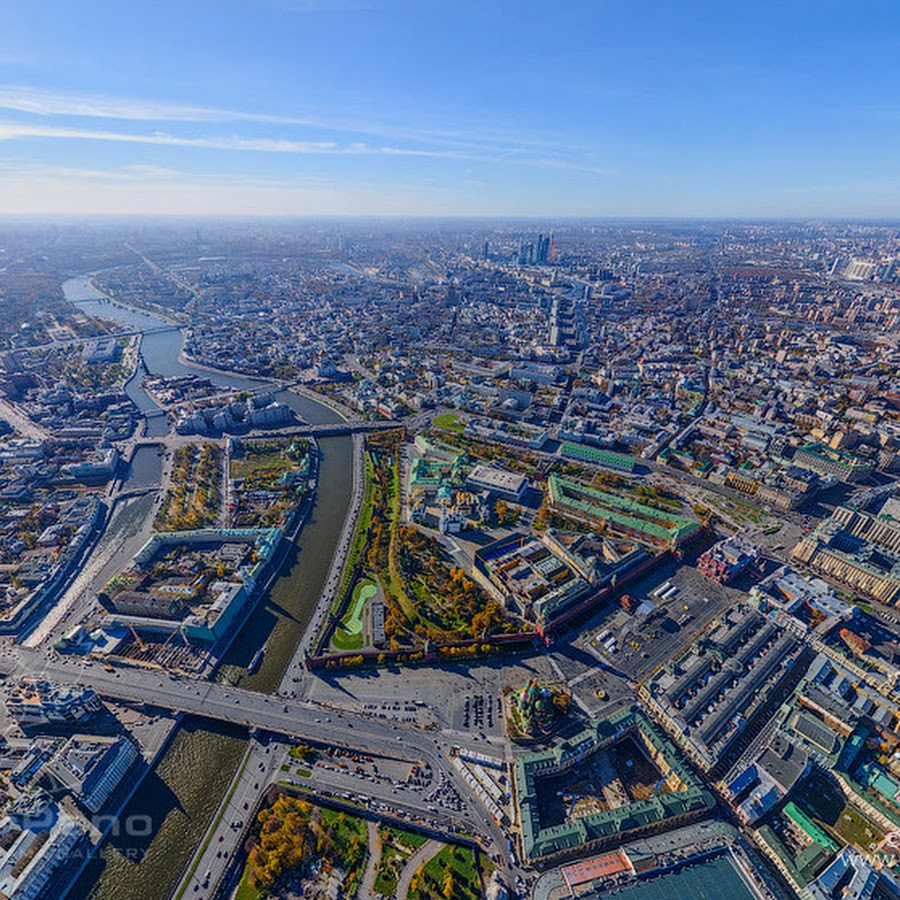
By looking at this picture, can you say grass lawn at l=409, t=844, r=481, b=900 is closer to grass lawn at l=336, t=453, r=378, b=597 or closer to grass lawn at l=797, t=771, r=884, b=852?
grass lawn at l=797, t=771, r=884, b=852

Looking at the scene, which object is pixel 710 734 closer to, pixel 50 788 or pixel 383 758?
pixel 383 758

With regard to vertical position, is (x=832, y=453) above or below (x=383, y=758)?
above

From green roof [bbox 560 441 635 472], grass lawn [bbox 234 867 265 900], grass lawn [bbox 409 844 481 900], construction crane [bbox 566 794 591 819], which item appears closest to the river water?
grass lawn [bbox 234 867 265 900]

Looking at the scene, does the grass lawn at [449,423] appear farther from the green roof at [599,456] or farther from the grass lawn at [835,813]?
the grass lawn at [835,813]

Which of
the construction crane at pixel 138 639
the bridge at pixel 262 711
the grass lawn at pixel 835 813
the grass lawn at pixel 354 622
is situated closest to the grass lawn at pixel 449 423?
the grass lawn at pixel 354 622

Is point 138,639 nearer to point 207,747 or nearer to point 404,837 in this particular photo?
point 207,747

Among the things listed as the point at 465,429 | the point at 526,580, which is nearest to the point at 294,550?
the point at 526,580
